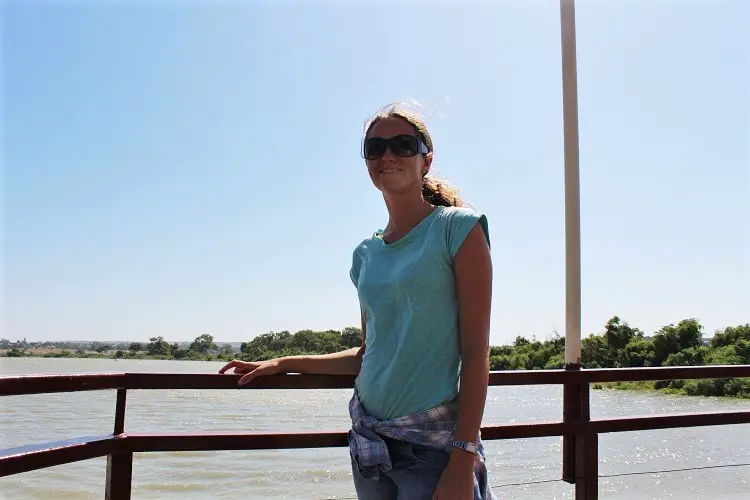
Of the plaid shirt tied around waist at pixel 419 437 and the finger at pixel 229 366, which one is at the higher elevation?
the finger at pixel 229 366

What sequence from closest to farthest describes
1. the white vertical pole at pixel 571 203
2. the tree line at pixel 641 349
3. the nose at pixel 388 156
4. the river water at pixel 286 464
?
the nose at pixel 388 156
the white vertical pole at pixel 571 203
the river water at pixel 286 464
the tree line at pixel 641 349

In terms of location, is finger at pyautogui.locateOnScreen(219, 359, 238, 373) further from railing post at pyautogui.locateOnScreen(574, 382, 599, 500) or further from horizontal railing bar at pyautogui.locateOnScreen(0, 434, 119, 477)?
railing post at pyautogui.locateOnScreen(574, 382, 599, 500)

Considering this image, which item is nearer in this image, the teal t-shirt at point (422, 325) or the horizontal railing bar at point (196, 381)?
the teal t-shirt at point (422, 325)

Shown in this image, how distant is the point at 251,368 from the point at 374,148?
0.84 m

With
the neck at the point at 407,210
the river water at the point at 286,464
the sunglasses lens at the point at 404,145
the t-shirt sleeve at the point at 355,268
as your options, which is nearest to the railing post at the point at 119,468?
the river water at the point at 286,464

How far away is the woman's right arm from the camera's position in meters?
2.04

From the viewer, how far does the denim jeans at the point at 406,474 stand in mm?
1477

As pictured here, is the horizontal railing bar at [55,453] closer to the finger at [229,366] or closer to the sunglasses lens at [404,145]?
the finger at [229,366]

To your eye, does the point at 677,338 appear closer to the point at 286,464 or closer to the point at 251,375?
the point at 286,464

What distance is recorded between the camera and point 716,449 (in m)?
18.7

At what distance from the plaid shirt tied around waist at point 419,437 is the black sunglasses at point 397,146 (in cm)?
65

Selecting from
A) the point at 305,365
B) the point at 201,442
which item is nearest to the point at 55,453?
the point at 201,442

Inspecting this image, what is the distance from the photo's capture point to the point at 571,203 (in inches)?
128

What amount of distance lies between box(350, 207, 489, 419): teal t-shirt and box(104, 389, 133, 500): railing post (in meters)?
0.90
